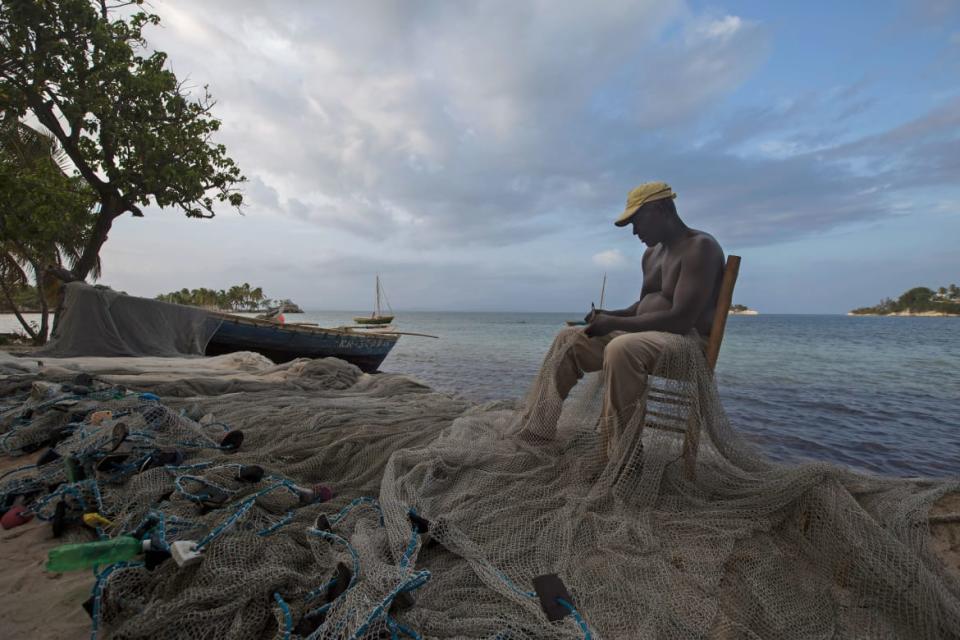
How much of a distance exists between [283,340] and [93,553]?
9.61 meters

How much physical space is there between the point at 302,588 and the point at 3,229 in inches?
436

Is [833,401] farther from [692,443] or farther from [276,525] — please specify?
[276,525]

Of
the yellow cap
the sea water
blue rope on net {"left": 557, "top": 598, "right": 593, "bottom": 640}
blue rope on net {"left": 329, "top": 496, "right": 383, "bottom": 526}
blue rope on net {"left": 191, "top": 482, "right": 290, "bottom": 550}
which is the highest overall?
the yellow cap

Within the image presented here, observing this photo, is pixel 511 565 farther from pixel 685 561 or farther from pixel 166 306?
pixel 166 306

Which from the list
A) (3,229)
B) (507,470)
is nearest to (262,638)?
(507,470)

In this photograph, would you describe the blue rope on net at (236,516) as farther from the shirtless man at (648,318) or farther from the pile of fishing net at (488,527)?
the shirtless man at (648,318)

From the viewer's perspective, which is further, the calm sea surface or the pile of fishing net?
the calm sea surface

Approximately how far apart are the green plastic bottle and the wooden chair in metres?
2.47

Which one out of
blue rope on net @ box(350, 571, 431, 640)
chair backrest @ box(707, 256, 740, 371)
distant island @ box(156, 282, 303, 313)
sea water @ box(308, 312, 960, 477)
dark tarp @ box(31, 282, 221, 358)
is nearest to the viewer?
blue rope on net @ box(350, 571, 431, 640)

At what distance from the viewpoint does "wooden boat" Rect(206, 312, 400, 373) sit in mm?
9922

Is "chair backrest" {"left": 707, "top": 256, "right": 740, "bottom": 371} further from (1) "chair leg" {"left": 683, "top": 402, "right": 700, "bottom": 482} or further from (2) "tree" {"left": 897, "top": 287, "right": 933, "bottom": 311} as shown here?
(2) "tree" {"left": 897, "top": 287, "right": 933, "bottom": 311}

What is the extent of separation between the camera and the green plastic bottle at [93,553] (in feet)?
4.13

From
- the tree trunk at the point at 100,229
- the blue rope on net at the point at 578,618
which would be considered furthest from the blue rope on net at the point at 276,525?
the tree trunk at the point at 100,229

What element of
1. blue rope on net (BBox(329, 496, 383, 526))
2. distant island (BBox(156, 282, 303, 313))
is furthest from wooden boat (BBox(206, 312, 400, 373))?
distant island (BBox(156, 282, 303, 313))
